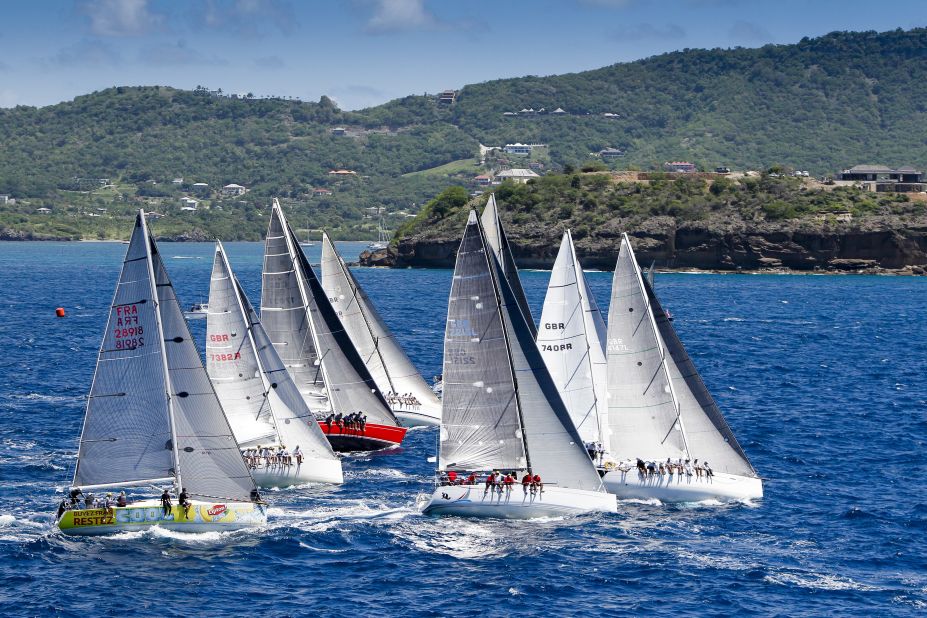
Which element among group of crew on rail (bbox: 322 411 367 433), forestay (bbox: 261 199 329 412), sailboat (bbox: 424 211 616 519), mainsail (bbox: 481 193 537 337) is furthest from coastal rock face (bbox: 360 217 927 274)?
sailboat (bbox: 424 211 616 519)

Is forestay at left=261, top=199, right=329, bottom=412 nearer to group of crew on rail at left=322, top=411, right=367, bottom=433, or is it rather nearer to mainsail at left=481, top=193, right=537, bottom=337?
group of crew on rail at left=322, top=411, right=367, bottom=433

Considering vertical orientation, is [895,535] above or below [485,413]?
below

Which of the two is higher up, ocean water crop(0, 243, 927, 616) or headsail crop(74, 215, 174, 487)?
headsail crop(74, 215, 174, 487)

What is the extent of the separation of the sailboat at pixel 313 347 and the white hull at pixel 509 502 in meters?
13.6

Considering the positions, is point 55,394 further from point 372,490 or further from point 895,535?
point 895,535

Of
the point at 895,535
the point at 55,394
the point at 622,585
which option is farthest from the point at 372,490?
the point at 55,394

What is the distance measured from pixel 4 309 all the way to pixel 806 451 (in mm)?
93157

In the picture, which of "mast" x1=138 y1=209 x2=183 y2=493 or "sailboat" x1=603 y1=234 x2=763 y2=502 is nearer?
"mast" x1=138 y1=209 x2=183 y2=493

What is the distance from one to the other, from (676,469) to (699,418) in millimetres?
2581

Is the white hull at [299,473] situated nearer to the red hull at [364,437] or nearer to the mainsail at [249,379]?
the mainsail at [249,379]

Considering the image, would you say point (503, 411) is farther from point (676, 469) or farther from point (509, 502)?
point (676, 469)

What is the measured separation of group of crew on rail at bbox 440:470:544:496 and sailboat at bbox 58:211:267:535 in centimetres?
719

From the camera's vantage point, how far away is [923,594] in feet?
126

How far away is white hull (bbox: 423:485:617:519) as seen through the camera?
44625mm
